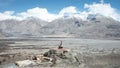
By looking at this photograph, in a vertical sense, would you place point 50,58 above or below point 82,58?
above

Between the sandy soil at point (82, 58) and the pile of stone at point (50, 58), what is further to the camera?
the pile of stone at point (50, 58)

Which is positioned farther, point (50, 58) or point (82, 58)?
point (82, 58)

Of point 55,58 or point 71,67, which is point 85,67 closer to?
point 71,67

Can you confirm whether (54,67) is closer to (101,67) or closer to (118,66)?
(101,67)

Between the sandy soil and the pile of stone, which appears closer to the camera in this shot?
the sandy soil

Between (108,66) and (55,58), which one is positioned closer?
(108,66)

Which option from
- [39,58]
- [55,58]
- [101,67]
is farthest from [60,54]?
[101,67]

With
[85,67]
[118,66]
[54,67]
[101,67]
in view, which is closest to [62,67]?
[54,67]

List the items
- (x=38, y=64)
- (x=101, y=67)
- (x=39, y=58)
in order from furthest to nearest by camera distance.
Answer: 1. (x=39, y=58)
2. (x=38, y=64)
3. (x=101, y=67)

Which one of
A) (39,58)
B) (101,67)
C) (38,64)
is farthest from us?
(39,58)
